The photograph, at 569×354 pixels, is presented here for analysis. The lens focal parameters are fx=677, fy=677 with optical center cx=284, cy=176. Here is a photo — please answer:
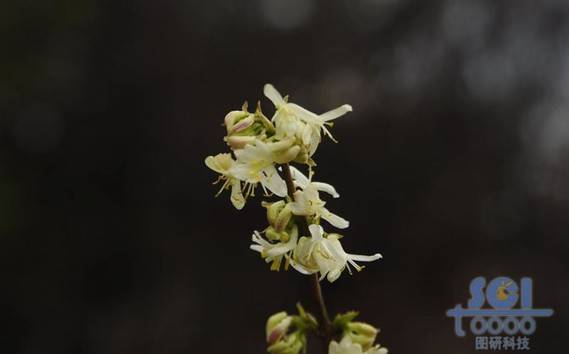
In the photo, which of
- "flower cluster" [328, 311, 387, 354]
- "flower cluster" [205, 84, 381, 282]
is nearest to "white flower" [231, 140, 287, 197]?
"flower cluster" [205, 84, 381, 282]

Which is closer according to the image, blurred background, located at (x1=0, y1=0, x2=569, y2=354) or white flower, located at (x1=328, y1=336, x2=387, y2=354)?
white flower, located at (x1=328, y1=336, x2=387, y2=354)

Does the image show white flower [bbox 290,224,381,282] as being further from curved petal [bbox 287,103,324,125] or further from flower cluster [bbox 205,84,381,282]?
Answer: curved petal [bbox 287,103,324,125]

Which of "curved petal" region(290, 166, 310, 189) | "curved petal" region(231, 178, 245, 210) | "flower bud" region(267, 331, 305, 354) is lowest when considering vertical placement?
"flower bud" region(267, 331, 305, 354)

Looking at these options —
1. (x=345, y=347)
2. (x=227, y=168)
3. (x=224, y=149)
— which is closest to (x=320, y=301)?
(x=345, y=347)

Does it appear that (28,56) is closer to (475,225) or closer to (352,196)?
(352,196)

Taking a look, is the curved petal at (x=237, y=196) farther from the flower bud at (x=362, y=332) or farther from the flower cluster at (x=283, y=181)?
the flower bud at (x=362, y=332)

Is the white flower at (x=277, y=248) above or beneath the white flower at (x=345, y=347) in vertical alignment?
above

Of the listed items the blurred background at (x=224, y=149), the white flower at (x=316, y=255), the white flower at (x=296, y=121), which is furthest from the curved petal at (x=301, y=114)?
the blurred background at (x=224, y=149)
